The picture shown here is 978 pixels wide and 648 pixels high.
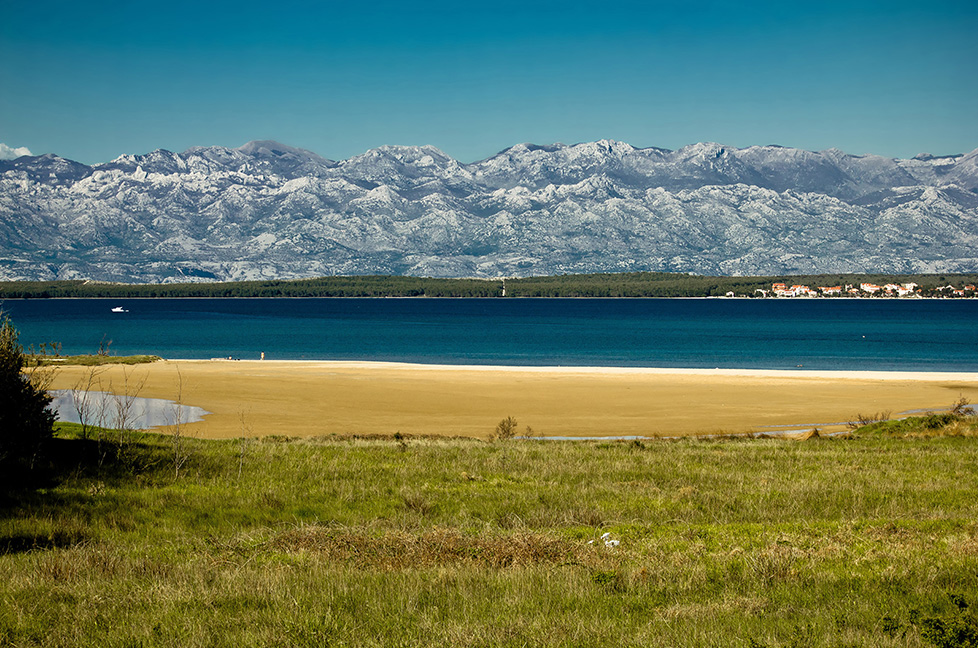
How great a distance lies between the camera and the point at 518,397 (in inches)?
1961

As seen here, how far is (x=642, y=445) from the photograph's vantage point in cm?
2631

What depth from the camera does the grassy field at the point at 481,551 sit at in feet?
26.1

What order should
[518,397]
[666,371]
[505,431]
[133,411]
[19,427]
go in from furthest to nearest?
[666,371] < [518,397] < [133,411] < [505,431] < [19,427]

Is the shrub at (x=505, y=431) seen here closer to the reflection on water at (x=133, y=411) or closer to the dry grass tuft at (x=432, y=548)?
the reflection on water at (x=133, y=411)

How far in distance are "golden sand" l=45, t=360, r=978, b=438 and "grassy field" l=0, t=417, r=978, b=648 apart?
48.3 ft

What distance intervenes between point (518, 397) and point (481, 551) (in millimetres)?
38877

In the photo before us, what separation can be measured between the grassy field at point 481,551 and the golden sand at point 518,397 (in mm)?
14735

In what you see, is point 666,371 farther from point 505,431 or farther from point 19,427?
point 19,427

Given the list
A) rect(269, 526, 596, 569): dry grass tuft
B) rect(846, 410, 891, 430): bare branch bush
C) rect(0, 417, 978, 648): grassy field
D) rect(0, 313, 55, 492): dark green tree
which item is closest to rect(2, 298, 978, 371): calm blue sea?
rect(846, 410, 891, 430): bare branch bush

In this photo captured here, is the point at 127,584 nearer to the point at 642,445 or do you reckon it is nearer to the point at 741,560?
the point at 741,560

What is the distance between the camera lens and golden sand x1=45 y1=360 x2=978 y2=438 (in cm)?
3809

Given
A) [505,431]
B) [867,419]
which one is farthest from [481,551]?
[867,419]

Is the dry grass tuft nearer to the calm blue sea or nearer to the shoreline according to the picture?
the shoreline

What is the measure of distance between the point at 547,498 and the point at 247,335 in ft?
361
